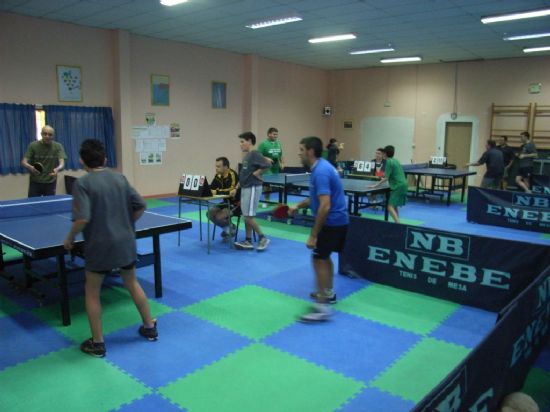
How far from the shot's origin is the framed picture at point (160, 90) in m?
10.7

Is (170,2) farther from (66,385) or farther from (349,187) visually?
(66,385)

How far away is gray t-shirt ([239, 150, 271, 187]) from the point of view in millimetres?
6180

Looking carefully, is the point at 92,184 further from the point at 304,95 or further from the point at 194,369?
the point at 304,95

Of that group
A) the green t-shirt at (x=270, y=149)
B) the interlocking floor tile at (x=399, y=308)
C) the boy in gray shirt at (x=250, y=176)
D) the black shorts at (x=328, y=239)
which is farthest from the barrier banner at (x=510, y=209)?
the black shorts at (x=328, y=239)

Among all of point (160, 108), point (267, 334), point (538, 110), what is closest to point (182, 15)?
point (160, 108)

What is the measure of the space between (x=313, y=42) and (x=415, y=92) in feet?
15.8

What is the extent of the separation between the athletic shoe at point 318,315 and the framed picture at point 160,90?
26.4 feet

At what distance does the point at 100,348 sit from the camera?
11.3 feet

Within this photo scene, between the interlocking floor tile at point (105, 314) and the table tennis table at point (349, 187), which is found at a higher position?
the table tennis table at point (349, 187)

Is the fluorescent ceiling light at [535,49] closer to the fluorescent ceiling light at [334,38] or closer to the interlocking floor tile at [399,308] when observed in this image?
the fluorescent ceiling light at [334,38]

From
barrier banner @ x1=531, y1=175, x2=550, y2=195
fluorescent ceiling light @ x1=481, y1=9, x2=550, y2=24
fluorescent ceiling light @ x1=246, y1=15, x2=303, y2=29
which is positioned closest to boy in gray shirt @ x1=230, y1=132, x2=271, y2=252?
fluorescent ceiling light @ x1=246, y1=15, x2=303, y2=29

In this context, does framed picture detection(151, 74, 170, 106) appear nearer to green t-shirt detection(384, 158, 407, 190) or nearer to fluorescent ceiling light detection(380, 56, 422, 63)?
green t-shirt detection(384, 158, 407, 190)

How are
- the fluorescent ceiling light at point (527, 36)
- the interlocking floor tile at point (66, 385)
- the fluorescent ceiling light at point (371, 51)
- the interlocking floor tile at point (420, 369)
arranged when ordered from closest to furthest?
the interlocking floor tile at point (66, 385) → the interlocking floor tile at point (420, 369) → the fluorescent ceiling light at point (527, 36) → the fluorescent ceiling light at point (371, 51)

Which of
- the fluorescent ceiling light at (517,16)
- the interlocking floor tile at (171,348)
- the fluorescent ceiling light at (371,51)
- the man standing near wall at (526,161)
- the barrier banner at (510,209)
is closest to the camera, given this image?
the interlocking floor tile at (171,348)
